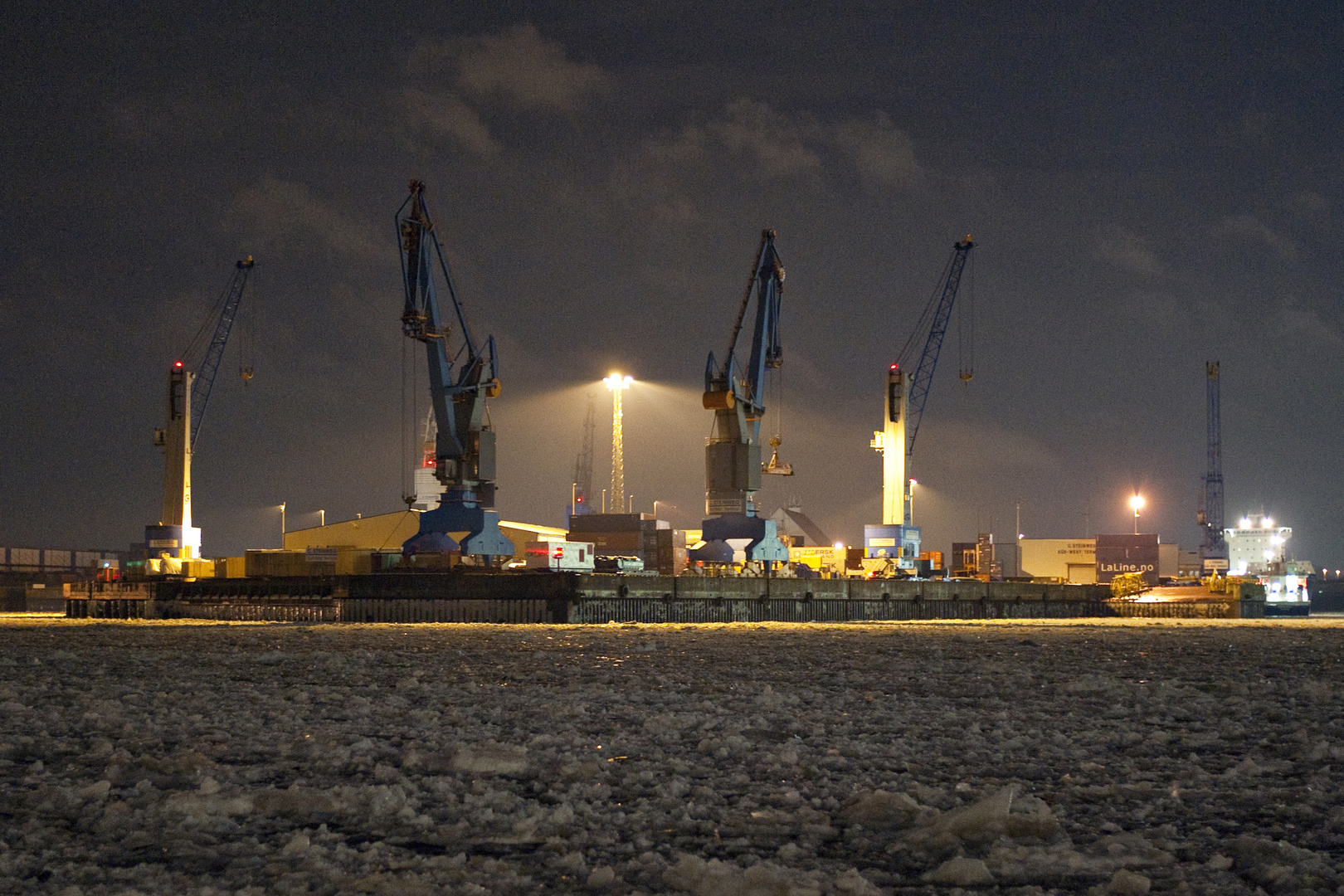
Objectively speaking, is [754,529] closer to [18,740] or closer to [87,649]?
[87,649]

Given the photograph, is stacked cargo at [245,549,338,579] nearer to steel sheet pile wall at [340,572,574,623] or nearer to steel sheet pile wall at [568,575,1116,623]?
steel sheet pile wall at [340,572,574,623]

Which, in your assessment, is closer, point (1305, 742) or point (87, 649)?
point (1305, 742)

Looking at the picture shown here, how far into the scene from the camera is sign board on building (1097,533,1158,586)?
139250 mm

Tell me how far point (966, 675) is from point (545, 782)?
1181 cm

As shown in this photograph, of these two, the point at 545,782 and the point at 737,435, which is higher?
the point at 737,435

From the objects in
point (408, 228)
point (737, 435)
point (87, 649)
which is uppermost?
point (408, 228)

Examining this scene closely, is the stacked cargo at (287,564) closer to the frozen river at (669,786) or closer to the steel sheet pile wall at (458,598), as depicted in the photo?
the steel sheet pile wall at (458,598)

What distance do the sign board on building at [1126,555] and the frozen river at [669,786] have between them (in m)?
131

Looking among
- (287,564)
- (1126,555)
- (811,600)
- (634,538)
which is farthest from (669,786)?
(1126,555)

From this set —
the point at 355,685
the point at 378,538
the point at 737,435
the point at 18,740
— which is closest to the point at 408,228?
the point at 737,435

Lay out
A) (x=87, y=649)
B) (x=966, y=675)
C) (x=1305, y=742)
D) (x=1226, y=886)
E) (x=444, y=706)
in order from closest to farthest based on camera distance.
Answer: (x=1226, y=886)
(x=1305, y=742)
(x=444, y=706)
(x=966, y=675)
(x=87, y=649)

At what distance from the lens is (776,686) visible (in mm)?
16609

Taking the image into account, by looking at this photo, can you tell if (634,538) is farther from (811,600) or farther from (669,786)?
(669,786)

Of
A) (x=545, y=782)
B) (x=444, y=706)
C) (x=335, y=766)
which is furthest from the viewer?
(x=444, y=706)
